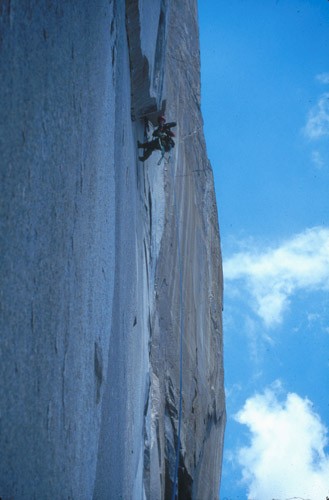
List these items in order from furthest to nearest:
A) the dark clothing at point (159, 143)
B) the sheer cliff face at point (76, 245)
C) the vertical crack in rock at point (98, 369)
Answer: the dark clothing at point (159, 143), the vertical crack in rock at point (98, 369), the sheer cliff face at point (76, 245)

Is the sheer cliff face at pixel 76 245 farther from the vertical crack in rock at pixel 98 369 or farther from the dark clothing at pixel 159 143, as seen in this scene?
the dark clothing at pixel 159 143

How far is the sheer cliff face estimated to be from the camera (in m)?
1.74

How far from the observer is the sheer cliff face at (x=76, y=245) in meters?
1.74

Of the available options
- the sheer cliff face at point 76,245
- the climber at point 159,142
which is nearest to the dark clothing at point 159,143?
the climber at point 159,142

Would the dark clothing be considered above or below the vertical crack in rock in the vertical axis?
above

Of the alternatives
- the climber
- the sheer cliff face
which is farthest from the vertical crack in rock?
the climber

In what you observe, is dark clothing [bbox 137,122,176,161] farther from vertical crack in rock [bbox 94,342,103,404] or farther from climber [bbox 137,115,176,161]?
vertical crack in rock [bbox 94,342,103,404]

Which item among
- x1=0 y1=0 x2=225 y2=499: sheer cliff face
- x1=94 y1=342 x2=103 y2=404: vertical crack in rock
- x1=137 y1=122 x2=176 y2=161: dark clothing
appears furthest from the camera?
x1=137 y1=122 x2=176 y2=161: dark clothing

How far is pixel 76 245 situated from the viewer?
264 cm

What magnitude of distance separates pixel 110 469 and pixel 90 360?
1.46 m

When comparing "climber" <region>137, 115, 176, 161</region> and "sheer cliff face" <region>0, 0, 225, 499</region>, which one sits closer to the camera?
"sheer cliff face" <region>0, 0, 225, 499</region>

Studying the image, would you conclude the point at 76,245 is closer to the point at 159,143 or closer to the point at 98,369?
the point at 98,369

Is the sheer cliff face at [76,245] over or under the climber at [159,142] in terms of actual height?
under

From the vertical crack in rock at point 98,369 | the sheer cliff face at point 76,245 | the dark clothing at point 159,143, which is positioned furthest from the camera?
the dark clothing at point 159,143
